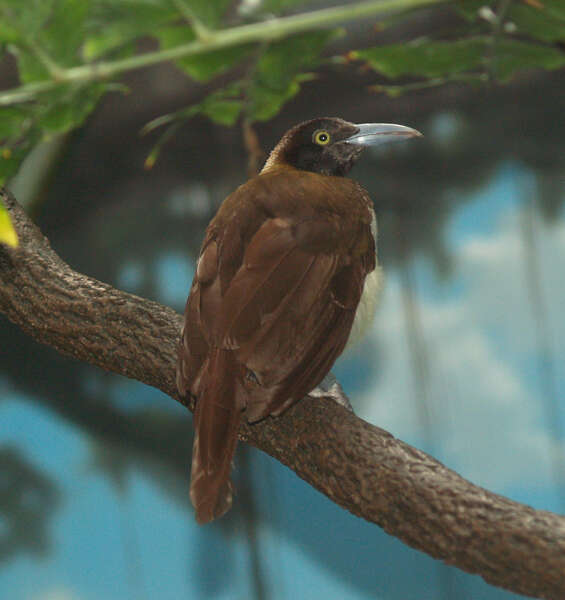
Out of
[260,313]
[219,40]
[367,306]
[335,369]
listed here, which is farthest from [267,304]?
[335,369]

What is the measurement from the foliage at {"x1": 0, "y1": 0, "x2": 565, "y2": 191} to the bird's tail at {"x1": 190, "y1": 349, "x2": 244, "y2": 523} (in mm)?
395

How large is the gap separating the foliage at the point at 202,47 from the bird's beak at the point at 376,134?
658 millimetres

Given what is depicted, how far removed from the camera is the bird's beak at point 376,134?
5.90 feet

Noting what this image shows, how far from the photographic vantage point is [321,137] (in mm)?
1934

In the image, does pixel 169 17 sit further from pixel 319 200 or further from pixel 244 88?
pixel 319 200

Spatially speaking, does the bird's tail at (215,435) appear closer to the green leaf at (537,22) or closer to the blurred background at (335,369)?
the green leaf at (537,22)

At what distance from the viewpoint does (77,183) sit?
4.46 m

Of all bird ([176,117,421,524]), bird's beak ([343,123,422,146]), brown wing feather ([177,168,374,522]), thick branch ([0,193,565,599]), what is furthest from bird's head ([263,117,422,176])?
thick branch ([0,193,565,599])

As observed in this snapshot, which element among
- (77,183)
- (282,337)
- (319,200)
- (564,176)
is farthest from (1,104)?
(564,176)

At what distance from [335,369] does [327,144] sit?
2.51 metres

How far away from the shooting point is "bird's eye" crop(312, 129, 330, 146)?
1.93m

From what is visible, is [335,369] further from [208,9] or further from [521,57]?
[208,9]

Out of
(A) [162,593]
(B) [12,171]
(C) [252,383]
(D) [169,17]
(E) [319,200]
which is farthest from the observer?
(A) [162,593]

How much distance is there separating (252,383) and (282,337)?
82mm
